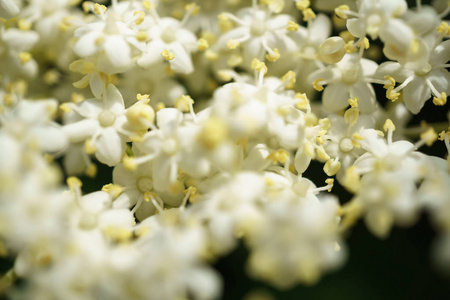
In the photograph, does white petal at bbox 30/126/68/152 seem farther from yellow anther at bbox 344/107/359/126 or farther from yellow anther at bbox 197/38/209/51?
yellow anther at bbox 344/107/359/126

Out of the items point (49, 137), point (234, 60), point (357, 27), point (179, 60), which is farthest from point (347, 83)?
point (49, 137)

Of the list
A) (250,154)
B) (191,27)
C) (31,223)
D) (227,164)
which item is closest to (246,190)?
(227,164)

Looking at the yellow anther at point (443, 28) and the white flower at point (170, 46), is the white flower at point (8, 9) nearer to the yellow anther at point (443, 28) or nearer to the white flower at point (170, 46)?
the white flower at point (170, 46)

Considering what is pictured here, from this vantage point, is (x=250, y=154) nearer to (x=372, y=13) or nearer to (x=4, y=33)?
(x=372, y=13)

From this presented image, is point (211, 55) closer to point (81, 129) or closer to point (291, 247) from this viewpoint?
point (81, 129)

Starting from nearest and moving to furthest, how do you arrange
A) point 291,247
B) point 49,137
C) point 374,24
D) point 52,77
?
point 291,247
point 49,137
point 374,24
point 52,77

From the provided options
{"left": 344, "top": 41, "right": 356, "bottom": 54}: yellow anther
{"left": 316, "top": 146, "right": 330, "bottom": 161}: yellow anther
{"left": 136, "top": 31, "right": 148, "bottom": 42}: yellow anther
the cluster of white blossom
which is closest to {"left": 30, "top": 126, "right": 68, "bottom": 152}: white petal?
the cluster of white blossom
